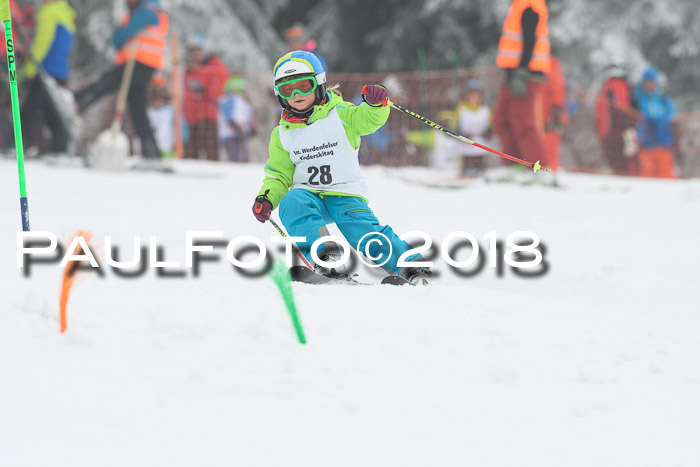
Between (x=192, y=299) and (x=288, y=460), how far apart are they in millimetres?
1296

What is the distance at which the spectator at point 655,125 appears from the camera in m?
11.9

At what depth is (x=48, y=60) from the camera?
28.1 ft

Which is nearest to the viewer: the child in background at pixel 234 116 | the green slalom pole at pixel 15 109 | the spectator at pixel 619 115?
the green slalom pole at pixel 15 109

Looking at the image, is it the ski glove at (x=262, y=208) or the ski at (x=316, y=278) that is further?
the ski glove at (x=262, y=208)

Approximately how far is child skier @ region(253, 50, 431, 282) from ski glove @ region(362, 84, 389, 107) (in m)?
0.04

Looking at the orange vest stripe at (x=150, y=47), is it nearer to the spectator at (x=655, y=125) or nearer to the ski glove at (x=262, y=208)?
the ski glove at (x=262, y=208)

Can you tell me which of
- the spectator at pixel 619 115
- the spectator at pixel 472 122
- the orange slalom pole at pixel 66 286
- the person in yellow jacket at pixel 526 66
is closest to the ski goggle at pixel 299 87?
the orange slalom pole at pixel 66 286

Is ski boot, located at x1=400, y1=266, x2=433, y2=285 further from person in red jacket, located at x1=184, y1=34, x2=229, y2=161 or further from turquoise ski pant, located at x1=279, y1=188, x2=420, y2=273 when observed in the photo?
person in red jacket, located at x1=184, y1=34, x2=229, y2=161

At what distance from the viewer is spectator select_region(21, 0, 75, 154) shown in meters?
8.36

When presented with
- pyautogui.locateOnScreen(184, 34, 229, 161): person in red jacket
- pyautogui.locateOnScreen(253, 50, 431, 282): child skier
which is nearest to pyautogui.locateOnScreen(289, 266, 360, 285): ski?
pyautogui.locateOnScreen(253, 50, 431, 282): child skier

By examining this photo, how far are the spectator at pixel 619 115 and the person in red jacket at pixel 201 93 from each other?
517cm

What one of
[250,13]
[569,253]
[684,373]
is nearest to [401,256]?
[684,373]

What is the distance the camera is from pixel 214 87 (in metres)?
11.1

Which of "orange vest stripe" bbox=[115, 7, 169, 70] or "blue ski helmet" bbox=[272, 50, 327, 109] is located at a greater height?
"orange vest stripe" bbox=[115, 7, 169, 70]
